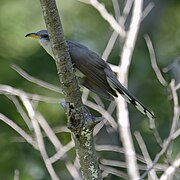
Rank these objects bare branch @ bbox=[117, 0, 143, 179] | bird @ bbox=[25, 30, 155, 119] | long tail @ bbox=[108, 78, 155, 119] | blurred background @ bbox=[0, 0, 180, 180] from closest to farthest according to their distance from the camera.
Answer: long tail @ bbox=[108, 78, 155, 119] < bird @ bbox=[25, 30, 155, 119] < bare branch @ bbox=[117, 0, 143, 179] < blurred background @ bbox=[0, 0, 180, 180]

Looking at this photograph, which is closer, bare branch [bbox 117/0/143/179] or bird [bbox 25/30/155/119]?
bird [bbox 25/30/155/119]

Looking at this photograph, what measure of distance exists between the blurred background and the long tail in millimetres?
2478

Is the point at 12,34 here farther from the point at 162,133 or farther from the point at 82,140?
the point at 82,140

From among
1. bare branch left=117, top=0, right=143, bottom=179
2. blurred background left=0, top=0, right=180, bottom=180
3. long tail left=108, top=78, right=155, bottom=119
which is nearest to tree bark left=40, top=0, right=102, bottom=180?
long tail left=108, top=78, right=155, bottom=119

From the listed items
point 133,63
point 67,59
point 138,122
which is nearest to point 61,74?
point 67,59

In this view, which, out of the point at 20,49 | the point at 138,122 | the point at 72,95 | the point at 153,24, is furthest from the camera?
the point at 153,24

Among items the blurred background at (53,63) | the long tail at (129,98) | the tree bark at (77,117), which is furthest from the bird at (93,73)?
the blurred background at (53,63)

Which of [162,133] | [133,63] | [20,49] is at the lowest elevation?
[162,133]

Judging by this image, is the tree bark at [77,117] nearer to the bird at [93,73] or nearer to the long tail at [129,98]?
the long tail at [129,98]

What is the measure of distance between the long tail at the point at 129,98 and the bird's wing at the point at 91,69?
0.03 m

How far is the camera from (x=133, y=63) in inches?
265

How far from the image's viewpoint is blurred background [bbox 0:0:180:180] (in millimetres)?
6215

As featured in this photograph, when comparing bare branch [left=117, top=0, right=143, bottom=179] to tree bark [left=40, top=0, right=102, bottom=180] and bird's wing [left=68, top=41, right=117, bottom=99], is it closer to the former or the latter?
bird's wing [left=68, top=41, right=117, bottom=99]

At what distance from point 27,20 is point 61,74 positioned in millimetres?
4157
